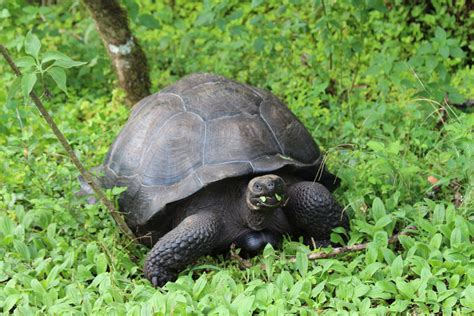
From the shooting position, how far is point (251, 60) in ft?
21.1

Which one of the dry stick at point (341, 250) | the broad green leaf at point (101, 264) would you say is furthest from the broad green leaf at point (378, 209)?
the broad green leaf at point (101, 264)

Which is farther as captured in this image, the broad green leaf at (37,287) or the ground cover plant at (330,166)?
the broad green leaf at (37,287)

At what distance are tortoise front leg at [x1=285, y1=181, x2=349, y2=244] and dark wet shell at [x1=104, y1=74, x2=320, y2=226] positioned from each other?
0.18 m

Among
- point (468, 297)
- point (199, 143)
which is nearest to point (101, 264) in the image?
point (199, 143)

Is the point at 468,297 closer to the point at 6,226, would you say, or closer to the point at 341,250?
the point at 341,250

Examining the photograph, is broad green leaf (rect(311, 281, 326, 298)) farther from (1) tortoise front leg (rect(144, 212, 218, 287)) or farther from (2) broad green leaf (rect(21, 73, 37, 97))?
(2) broad green leaf (rect(21, 73, 37, 97))

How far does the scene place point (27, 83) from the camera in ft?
9.93

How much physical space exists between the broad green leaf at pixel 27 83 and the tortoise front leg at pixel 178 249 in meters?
1.06

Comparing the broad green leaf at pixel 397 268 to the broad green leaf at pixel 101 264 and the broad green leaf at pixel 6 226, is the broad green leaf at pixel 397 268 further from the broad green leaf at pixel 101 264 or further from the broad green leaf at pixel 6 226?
the broad green leaf at pixel 6 226

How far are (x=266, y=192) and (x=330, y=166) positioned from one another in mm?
1152

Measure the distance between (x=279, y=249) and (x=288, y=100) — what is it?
205 cm

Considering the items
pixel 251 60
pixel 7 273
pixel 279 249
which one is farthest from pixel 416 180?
pixel 251 60

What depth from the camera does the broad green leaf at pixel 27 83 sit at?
3.00m

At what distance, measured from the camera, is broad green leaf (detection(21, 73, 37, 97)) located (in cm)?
300
